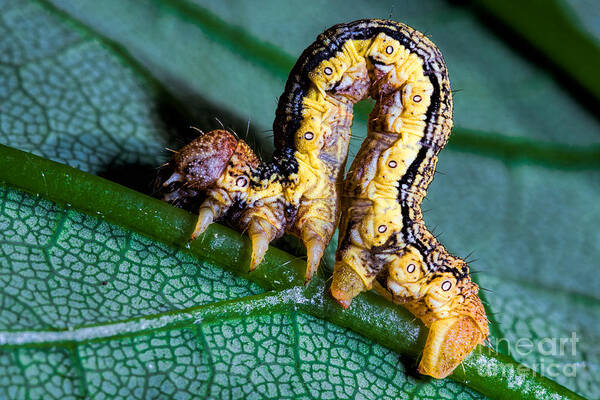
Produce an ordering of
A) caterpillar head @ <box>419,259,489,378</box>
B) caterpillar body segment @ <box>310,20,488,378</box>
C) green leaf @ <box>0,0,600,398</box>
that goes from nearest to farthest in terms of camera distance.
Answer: green leaf @ <box>0,0,600,398</box> < caterpillar head @ <box>419,259,489,378</box> < caterpillar body segment @ <box>310,20,488,378</box>

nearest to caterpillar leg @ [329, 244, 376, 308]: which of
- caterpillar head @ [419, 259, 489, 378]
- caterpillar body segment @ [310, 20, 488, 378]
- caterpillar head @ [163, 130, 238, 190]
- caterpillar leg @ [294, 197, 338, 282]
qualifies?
caterpillar body segment @ [310, 20, 488, 378]

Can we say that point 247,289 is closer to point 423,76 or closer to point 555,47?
point 423,76

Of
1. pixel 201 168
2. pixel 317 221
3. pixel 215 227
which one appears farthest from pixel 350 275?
pixel 201 168

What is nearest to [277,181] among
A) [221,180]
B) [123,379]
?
[221,180]

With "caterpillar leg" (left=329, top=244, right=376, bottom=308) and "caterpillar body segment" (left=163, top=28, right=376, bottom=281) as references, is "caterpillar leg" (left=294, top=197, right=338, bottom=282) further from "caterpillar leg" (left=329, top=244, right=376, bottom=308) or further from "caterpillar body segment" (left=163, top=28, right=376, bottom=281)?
"caterpillar leg" (left=329, top=244, right=376, bottom=308)

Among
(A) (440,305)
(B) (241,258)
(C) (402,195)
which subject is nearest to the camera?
(B) (241,258)

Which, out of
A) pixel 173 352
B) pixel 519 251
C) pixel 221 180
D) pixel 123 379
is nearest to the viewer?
pixel 123 379

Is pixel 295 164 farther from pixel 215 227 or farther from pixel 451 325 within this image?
pixel 451 325
